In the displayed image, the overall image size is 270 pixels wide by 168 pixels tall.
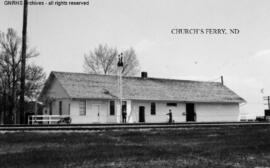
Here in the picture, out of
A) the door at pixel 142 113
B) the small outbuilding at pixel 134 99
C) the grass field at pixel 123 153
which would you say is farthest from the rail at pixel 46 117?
the grass field at pixel 123 153

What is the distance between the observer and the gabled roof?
38.3 metres

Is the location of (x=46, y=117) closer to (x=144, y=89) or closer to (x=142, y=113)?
(x=142, y=113)

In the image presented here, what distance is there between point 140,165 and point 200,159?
1747 mm

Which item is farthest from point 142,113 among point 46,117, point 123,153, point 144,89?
point 123,153

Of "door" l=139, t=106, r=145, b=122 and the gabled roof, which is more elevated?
the gabled roof

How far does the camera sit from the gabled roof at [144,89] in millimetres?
38350

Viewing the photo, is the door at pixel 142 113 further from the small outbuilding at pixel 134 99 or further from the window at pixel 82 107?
the window at pixel 82 107

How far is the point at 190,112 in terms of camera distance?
44.4 metres

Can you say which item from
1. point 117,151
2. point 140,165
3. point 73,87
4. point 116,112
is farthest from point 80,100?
point 140,165

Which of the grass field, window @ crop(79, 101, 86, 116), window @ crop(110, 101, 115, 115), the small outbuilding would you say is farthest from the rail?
the grass field

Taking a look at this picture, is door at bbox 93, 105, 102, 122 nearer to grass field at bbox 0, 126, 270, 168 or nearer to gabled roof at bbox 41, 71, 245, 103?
gabled roof at bbox 41, 71, 245, 103

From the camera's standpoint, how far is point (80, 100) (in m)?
37.4

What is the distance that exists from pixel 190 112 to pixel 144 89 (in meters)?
5.72

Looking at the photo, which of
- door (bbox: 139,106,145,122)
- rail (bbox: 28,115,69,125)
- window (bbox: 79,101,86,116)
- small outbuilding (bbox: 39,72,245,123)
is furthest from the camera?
door (bbox: 139,106,145,122)
